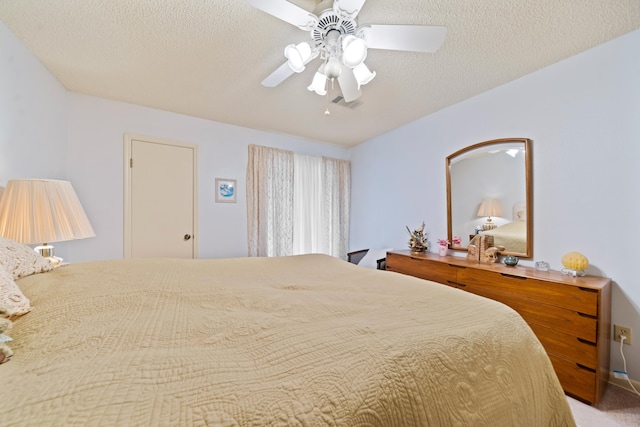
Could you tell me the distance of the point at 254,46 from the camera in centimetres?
175

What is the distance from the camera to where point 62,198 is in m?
1.52

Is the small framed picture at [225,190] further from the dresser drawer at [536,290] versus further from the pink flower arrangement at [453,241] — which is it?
the dresser drawer at [536,290]

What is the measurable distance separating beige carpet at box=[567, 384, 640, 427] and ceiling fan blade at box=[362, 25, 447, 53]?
2350 mm

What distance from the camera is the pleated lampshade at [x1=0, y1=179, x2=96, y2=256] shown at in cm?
137

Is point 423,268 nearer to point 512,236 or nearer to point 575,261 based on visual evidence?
point 512,236

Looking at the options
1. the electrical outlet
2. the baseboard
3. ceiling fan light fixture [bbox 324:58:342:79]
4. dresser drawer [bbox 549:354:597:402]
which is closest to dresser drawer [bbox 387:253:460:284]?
dresser drawer [bbox 549:354:597:402]

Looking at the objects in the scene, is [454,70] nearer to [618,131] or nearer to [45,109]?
[618,131]

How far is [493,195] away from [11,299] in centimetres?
319

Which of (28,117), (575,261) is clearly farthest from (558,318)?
(28,117)

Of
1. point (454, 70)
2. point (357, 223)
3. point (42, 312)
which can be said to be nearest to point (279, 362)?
point (42, 312)

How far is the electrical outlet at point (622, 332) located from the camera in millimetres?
1663

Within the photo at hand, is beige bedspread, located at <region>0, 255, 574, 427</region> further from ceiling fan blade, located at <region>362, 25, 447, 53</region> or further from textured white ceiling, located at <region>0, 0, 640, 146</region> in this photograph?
textured white ceiling, located at <region>0, 0, 640, 146</region>

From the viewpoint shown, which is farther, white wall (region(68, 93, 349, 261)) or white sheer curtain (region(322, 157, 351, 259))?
white sheer curtain (region(322, 157, 351, 259))

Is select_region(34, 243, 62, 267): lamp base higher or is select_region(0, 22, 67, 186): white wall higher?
select_region(0, 22, 67, 186): white wall
